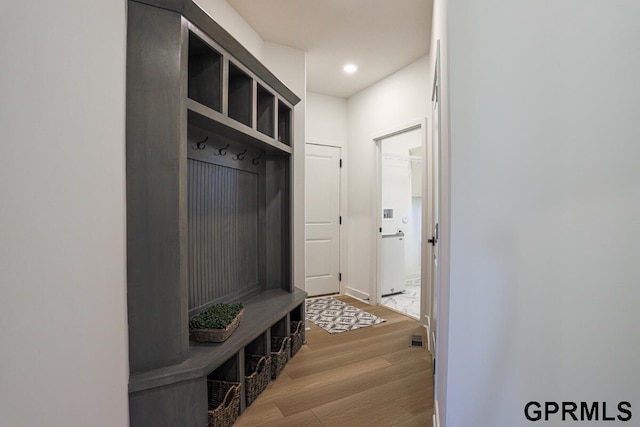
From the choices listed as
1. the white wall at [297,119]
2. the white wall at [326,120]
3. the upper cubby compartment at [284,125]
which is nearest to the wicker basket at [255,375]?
the white wall at [297,119]

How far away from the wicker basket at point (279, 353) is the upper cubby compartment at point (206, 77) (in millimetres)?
1681

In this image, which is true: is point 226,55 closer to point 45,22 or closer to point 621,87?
point 45,22

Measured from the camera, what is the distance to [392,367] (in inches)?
91.8

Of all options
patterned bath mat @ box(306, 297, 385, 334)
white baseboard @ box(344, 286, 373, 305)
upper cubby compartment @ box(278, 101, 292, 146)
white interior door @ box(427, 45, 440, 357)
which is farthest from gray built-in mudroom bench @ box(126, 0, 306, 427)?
white baseboard @ box(344, 286, 373, 305)

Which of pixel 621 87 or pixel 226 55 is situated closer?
pixel 621 87

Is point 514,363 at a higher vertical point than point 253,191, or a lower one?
lower

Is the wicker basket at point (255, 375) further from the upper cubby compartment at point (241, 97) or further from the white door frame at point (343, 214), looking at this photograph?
the white door frame at point (343, 214)

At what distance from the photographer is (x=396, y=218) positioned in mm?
4504

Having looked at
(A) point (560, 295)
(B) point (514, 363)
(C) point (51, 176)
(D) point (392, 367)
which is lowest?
(D) point (392, 367)

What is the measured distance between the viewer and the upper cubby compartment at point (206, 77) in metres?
1.74

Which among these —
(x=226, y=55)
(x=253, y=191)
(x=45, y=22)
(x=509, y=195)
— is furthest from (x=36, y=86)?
(x=253, y=191)

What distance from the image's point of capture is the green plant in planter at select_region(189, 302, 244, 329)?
5.44ft

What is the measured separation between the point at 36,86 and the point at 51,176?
0.26 meters

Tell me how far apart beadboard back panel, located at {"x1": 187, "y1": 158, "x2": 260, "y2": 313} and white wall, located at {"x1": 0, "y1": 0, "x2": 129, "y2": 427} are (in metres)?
0.59
